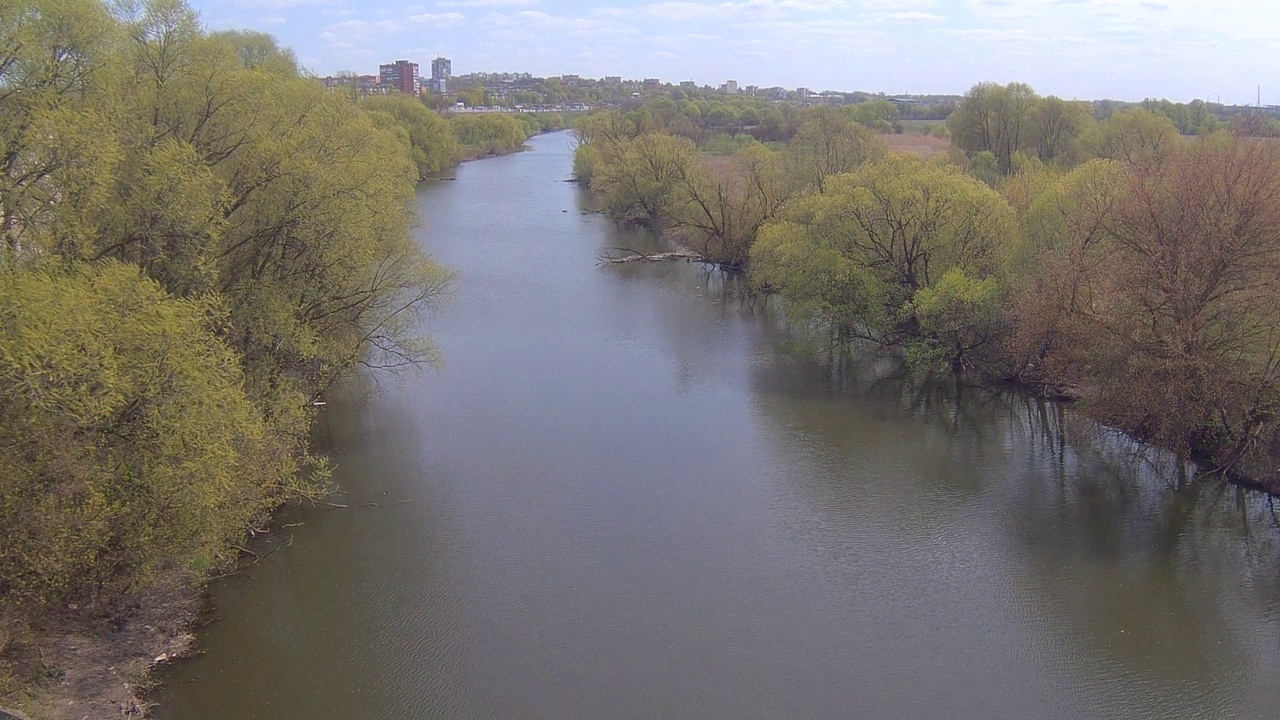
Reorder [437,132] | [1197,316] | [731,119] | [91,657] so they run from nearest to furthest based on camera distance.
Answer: [91,657]
[1197,316]
[437,132]
[731,119]

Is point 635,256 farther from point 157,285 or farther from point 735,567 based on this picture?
point 157,285

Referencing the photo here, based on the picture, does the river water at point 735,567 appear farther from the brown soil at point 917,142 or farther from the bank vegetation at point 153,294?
the brown soil at point 917,142

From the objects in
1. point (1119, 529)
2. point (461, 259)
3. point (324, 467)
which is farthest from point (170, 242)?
point (461, 259)

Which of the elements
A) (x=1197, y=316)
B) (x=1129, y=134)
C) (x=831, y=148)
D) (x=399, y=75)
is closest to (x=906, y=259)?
(x=1197, y=316)

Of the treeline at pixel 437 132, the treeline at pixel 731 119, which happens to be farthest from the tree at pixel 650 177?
the treeline at pixel 731 119

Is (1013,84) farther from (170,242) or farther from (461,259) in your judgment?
(170,242)

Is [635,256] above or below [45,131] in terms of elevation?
below
